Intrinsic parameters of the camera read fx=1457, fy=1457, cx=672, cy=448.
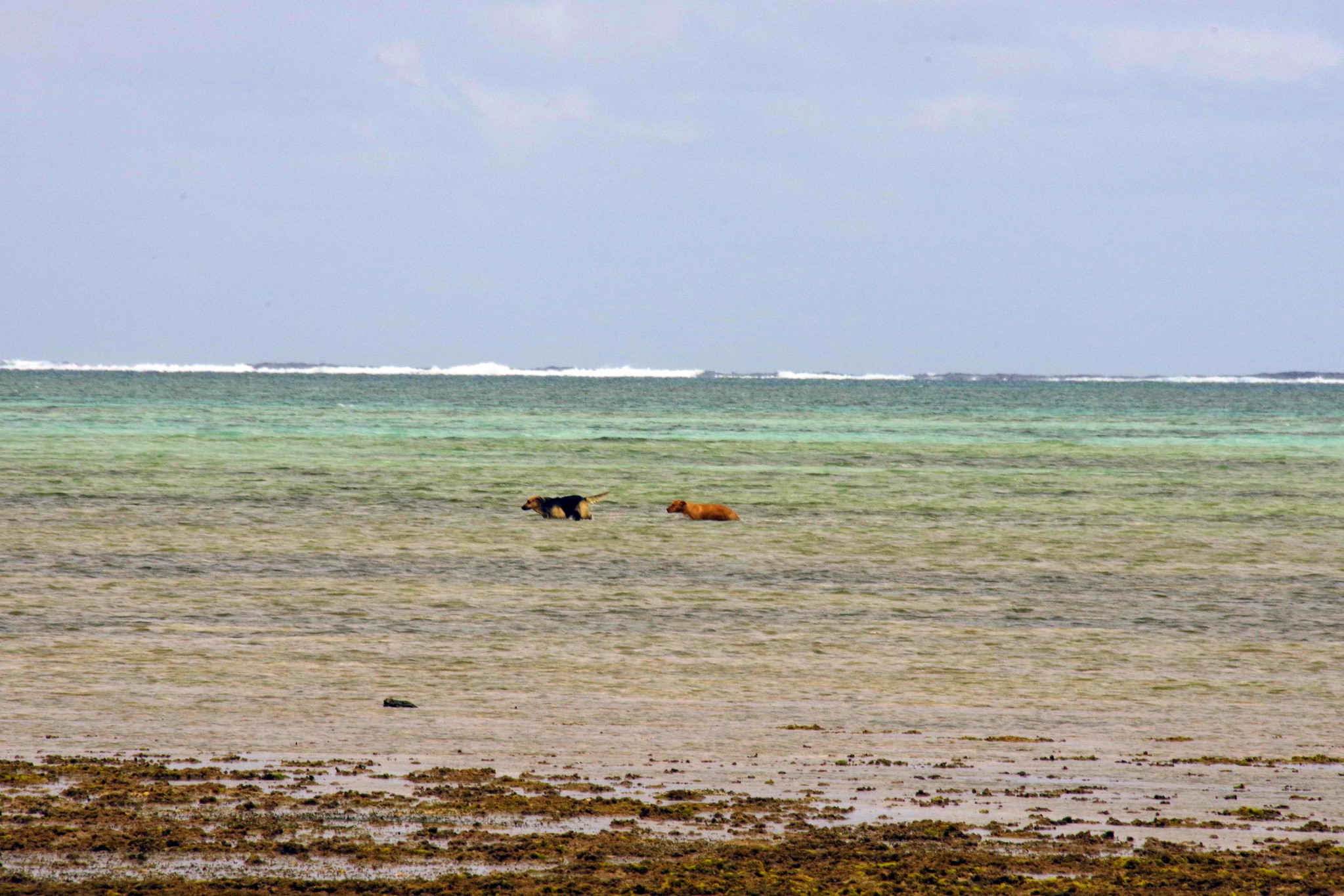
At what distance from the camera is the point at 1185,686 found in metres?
11.7

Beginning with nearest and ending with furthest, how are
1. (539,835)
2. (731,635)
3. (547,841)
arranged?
(547,841) → (539,835) → (731,635)

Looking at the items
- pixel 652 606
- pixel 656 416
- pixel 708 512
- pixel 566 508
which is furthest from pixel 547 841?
pixel 656 416

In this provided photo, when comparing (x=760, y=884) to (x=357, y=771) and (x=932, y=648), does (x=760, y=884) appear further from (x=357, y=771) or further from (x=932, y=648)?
(x=932, y=648)

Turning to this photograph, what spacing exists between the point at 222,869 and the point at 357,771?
1.81m

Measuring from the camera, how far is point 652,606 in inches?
625

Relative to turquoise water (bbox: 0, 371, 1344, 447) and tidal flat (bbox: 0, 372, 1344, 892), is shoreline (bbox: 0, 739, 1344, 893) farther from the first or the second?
turquoise water (bbox: 0, 371, 1344, 447)

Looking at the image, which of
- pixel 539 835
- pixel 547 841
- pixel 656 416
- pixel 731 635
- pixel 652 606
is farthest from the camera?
pixel 656 416

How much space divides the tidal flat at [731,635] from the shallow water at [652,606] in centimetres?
7

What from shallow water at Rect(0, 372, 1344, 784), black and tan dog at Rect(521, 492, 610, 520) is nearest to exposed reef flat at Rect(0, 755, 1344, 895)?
shallow water at Rect(0, 372, 1344, 784)

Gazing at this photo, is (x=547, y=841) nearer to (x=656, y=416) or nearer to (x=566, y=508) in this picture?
(x=566, y=508)

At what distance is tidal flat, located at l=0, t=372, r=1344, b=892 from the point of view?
8.57 meters

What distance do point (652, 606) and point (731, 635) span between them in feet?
6.63

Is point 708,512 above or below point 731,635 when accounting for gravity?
above

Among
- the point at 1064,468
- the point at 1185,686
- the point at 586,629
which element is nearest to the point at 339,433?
the point at 1064,468
